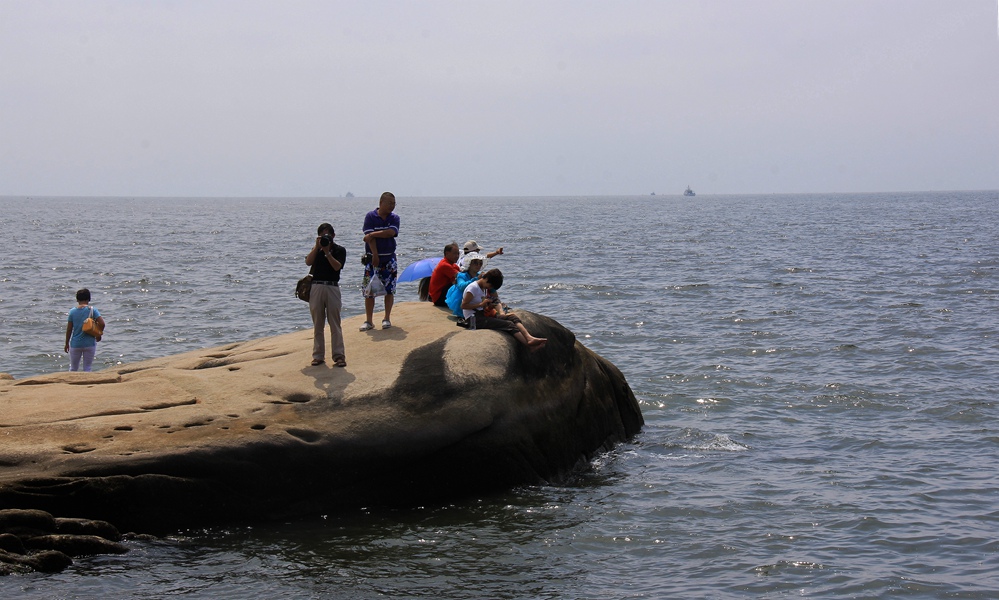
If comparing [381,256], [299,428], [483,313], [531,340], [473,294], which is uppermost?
[381,256]

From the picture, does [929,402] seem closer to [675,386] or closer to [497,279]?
[675,386]

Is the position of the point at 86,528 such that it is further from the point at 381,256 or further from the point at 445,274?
the point at 445,274

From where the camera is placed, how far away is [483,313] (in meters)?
11.8

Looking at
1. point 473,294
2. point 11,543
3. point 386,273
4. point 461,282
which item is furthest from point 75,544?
point 461,282

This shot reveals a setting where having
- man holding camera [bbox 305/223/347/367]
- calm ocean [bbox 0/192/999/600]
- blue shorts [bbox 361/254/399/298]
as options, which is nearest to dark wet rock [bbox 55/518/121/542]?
calm ocean [bbox 0/192/999/600]

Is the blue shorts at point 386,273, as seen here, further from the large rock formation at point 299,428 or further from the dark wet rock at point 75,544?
the dark wet rock at point 75,544

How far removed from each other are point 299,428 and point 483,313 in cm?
309

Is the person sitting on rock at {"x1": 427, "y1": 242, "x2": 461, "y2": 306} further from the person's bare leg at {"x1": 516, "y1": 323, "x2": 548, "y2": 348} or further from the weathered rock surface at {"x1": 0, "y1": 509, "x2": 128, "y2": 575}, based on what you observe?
the weathered rock surface at {"x1": 0, "y1": 509, "x2": 128, "y2": 575}

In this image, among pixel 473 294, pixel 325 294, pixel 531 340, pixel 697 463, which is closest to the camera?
pixel 325 294

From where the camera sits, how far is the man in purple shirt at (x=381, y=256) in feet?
39.3

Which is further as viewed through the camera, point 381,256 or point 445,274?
point 445,274

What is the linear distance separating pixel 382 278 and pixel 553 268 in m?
26.4

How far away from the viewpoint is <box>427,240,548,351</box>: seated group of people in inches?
458

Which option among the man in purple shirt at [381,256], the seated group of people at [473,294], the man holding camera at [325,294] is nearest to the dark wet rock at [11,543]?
the man holding camera at [325,294]
